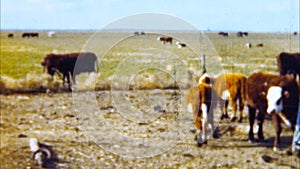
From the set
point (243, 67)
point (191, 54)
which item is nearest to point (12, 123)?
point (191, 54)

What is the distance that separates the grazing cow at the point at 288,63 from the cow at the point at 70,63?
136cm

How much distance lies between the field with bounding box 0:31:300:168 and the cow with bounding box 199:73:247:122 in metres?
0.06

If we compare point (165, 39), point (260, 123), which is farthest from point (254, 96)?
point (165, 39)

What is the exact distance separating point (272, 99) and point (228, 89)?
1.07 feet

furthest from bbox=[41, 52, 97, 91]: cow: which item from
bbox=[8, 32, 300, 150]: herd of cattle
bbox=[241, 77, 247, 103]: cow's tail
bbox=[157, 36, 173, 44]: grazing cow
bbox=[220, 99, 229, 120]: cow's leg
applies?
bbox=[241, 77, 247, 103]: cow's tail

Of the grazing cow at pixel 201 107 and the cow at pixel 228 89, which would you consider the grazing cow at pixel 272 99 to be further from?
the grazing cow at pixel 201 107

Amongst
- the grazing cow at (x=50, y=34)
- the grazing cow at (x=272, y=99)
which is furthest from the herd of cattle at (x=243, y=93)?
the grazing cow at (x=50, y=34)

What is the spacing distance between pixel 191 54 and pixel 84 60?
80 centimetres

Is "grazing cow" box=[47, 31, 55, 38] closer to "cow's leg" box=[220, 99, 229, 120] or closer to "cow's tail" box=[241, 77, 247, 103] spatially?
"cow's leg" box=[220, 99, 229, 120]

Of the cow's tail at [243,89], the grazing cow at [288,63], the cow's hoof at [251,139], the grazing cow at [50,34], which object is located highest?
the grazing cow at [50,34]

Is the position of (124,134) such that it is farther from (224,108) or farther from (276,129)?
(276,129)

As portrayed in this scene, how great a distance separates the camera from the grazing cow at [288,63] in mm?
3314

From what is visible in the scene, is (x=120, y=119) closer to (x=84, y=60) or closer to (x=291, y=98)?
(x=84, y=60)

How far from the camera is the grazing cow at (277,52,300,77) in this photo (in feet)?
10.9
